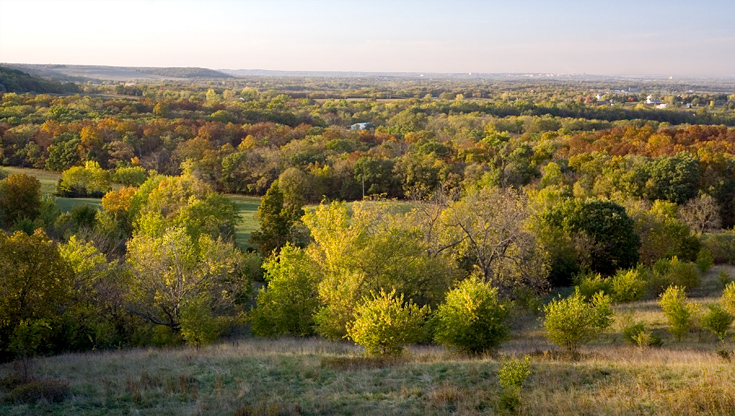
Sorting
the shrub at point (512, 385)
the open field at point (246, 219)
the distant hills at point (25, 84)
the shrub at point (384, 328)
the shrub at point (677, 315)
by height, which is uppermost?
the distant hills at point (25, 84)

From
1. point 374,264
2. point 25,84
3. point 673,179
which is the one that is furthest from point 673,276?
point 25,84

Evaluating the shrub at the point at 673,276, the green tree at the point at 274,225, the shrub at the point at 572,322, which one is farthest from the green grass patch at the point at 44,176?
the shrub at the point at 572,322

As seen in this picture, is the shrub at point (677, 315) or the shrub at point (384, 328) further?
the shrub at point (677, 315)

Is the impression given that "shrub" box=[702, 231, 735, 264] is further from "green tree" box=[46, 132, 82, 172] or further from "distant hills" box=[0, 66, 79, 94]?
"distant hills" box=[0, 66, 79, 94]

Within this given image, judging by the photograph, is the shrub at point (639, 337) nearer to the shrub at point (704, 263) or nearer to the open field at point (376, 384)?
the open field at point (376, 384)

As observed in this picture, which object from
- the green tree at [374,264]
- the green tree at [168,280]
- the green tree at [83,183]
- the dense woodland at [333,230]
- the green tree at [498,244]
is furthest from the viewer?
the green tree at [83,183]

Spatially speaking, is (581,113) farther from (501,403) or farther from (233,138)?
(501,403)

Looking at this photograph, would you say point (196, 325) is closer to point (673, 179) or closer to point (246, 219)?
point (246, 219)
